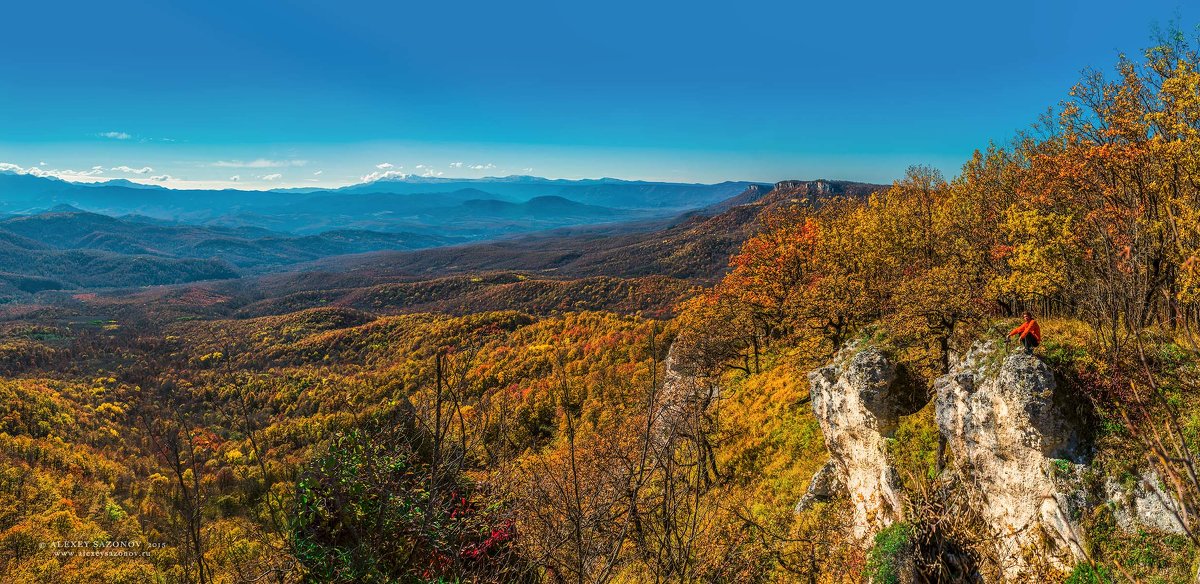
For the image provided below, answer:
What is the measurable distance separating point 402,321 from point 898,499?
110 meters

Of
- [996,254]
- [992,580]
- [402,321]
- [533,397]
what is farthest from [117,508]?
[402,321]

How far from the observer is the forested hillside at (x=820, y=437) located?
7227 millimetres

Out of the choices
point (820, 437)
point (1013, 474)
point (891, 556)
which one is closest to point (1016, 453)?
point (1013, 474)

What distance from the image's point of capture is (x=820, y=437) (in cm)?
2314

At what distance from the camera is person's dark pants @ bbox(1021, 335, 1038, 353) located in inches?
544

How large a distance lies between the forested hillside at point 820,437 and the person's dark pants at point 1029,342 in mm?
446

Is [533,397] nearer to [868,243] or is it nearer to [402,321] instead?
[868,243]

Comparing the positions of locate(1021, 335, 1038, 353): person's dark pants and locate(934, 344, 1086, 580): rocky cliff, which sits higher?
locate(1021, 335, 1038, 353): person's dark pants

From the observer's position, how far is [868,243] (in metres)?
26.1

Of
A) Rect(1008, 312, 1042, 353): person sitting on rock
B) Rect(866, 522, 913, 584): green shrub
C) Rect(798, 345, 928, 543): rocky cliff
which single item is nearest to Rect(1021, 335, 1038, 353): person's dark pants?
Rect(1008, 312, 1042, 353): person sitting on rock

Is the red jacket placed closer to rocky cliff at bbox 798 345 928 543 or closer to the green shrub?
rocky cliff at bbox 798 345 928 543

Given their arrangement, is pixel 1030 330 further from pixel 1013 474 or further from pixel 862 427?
pixel 862 427

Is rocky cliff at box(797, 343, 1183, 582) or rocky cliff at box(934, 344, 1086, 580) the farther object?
rocky cliff at box(934, 344, 1086, 580)

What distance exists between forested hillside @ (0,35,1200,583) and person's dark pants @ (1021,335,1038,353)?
45 cm
